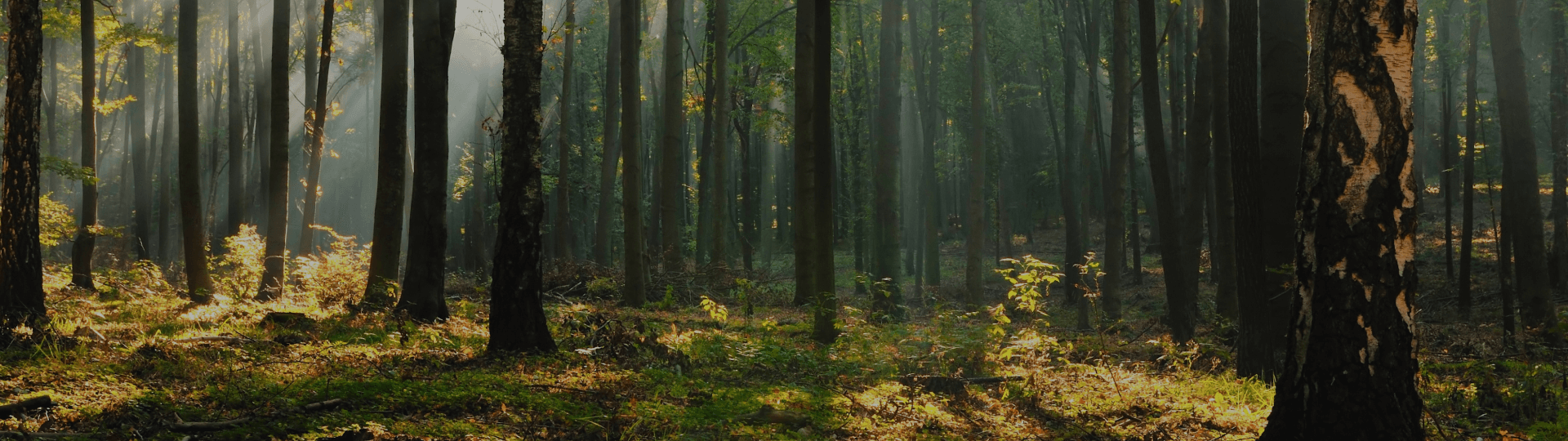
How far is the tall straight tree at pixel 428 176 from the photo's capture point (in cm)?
990

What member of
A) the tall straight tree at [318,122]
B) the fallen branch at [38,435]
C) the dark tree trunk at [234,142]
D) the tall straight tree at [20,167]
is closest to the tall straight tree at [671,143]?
the tall straight tree at [318,122]

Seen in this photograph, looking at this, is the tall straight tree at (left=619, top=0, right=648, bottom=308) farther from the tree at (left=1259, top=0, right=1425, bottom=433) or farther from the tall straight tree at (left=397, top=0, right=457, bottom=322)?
the tree at (left=1259, top=0, right=1425, bottom=433)

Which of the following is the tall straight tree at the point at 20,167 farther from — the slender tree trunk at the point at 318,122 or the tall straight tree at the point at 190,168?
the slender tree trunk at the point at 318,122

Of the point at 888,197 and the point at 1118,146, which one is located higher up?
the point at 1118,146

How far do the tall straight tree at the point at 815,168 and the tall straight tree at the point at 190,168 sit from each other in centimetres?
745

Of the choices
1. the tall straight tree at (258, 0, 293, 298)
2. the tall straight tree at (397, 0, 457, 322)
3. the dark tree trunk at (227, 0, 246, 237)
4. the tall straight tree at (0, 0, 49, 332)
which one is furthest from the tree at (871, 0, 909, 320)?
the dark tree trunk at (227, 0, 246, 237)

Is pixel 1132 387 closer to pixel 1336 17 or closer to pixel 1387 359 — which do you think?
pixel 1387 359

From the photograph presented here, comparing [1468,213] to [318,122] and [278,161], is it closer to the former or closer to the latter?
[278,161]

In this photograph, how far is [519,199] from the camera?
23.7ft

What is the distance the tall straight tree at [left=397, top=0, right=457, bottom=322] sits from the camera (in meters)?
9.90

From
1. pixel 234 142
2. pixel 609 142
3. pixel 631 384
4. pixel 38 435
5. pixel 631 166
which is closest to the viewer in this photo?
pixel 38 435

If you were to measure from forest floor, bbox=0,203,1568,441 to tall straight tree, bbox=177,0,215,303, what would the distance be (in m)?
0.82

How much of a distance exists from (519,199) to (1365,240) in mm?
5951

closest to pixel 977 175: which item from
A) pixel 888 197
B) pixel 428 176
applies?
pixel 888 197
